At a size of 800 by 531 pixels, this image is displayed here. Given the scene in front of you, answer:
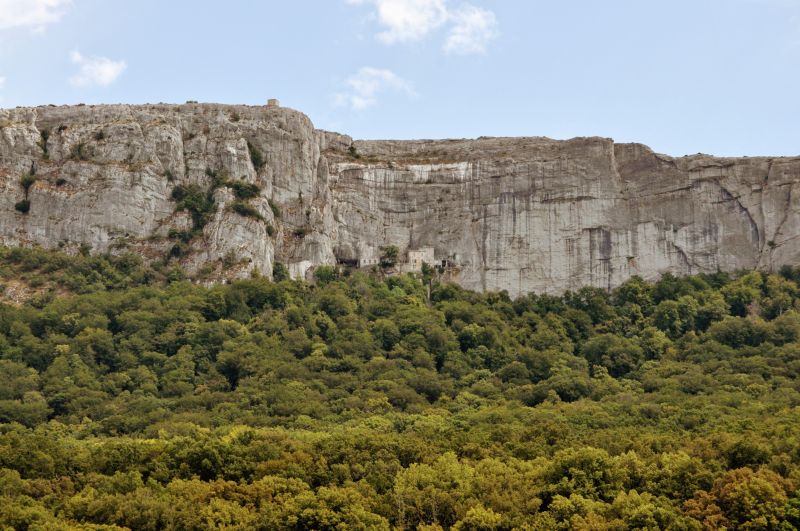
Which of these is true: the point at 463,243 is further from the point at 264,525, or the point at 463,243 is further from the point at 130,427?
the point at 264,525

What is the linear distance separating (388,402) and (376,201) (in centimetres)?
2982

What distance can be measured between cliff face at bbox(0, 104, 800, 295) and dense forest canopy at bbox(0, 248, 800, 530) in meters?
2.40

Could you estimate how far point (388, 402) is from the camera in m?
75.4

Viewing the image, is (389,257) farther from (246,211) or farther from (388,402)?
(388,402)

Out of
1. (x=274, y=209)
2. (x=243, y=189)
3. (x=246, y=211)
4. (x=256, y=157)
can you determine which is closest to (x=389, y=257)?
(x=274, y=209)

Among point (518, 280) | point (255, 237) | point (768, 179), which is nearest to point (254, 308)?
point (255, 237)

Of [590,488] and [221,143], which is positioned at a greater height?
[221,143]

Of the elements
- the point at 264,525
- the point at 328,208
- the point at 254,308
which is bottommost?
the point at 264,525

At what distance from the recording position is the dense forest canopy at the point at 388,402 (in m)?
53.2

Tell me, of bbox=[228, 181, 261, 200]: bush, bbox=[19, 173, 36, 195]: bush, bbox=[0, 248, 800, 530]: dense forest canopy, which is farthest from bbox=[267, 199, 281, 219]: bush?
bbox=[19, 173, 36, 195]: bush

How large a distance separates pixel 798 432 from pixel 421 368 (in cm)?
2764

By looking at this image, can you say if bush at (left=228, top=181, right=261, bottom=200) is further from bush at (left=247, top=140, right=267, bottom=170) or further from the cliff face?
bush at (left=247, top=140, right=267, bottom=170)

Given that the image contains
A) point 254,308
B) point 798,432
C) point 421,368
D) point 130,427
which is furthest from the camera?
point 254,308

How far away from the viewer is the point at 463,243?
3898 inches
